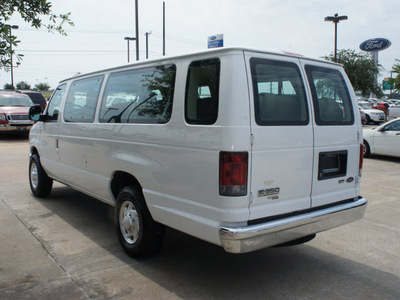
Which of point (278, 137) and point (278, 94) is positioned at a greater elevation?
point (278, 94)

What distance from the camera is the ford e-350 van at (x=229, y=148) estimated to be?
3.10 metres

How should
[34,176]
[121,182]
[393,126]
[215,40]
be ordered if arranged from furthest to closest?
[215,40], [393,126], [34,176], [121,182]

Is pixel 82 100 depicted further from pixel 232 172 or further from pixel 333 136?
pixel 333 136

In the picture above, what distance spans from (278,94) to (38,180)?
4.81 metres

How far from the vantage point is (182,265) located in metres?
4.02

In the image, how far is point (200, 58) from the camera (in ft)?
11.1

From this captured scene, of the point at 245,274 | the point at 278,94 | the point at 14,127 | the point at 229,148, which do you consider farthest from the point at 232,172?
the point at 14,127

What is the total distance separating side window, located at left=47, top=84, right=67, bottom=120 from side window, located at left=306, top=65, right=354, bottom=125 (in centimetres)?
383

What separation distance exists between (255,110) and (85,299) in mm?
2124

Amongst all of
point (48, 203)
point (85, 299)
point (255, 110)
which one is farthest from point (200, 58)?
point (48, 203)

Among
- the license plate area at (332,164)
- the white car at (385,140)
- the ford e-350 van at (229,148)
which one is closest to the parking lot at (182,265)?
the ford e-350 van at (229,148)

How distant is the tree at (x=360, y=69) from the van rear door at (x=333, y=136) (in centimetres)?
2992

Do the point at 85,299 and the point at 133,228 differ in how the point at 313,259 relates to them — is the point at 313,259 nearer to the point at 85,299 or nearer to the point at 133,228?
the point at 133,228

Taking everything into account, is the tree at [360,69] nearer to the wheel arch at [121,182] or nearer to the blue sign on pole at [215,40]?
the blue sign on pole at [215,40]
